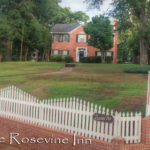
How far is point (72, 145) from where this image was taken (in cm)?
677

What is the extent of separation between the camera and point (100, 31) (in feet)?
114

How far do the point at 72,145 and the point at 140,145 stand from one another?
1760 mm

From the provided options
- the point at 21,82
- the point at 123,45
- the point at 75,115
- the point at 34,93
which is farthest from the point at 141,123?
the point at 123,45

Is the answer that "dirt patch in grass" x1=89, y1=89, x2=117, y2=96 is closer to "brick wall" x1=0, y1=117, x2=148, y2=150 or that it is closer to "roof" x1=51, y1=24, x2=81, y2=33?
"brick wall" x1=0, y1=117, x2=148, y2=150

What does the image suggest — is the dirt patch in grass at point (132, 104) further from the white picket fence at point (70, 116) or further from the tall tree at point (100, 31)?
the tall tree at point (100, 31)

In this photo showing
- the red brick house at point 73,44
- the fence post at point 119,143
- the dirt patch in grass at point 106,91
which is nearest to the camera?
the fence post at point 119,143

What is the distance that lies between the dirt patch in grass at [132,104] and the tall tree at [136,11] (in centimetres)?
1252

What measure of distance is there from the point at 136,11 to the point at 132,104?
16.3m

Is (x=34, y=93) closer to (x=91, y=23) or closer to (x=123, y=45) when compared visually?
(x=91, y=23)

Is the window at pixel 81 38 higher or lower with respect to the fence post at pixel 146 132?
higher

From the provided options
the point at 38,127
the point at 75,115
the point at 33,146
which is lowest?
the point at 33,146

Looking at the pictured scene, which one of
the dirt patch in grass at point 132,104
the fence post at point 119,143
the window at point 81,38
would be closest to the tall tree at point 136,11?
the dirt patch in grass at point 132,104

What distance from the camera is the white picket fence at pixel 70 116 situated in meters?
6.03

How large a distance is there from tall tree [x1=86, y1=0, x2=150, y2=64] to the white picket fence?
15.1 m
